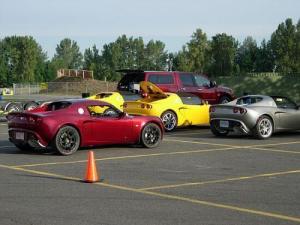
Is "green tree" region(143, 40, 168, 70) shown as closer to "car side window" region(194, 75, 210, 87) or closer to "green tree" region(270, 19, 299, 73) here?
"green tree" region(270, 19, 299, 73)

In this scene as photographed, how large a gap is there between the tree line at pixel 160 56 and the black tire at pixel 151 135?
56.7m

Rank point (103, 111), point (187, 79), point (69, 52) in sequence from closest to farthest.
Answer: point (103, 111)
point (187, 79)
point (69, 52)

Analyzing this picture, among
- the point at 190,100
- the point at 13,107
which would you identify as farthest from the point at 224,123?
the point at 13,107

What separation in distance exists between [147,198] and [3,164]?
4.60m

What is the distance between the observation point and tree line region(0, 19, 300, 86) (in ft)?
281

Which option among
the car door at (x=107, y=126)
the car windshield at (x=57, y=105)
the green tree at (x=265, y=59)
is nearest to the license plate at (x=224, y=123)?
the car door at (x=107, y=126)

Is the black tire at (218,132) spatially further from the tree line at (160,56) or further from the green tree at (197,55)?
the green tree at (197,55)

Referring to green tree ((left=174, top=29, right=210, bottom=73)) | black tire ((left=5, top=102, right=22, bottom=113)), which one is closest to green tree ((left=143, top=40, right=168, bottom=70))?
green tree ((left=174, top=29, right=210, bottom=73))

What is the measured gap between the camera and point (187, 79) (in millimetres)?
23844

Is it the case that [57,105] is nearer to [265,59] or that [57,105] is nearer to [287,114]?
[287,114]

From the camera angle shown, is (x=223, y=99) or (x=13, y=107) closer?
(x=223, y=99)

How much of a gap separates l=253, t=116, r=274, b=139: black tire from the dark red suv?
620cm

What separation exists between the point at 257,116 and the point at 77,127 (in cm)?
572

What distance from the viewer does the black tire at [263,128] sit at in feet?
56.5
